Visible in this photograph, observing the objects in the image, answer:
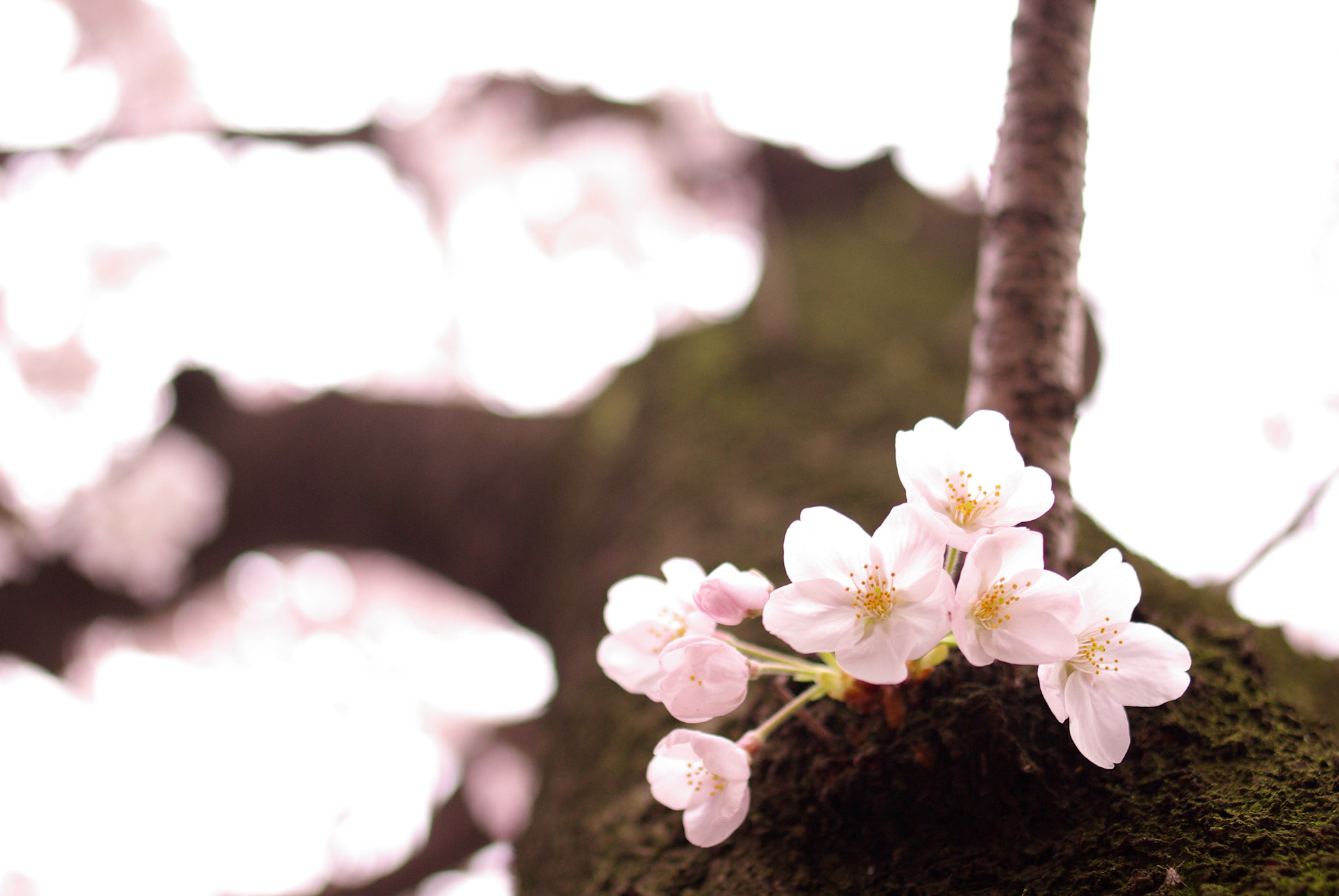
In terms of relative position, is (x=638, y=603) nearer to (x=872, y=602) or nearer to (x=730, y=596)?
(x=730, y=596)

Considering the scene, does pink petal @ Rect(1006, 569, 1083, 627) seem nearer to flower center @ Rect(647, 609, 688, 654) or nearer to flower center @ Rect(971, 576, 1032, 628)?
flower center @ Rect(971, 576, 1032, 628)

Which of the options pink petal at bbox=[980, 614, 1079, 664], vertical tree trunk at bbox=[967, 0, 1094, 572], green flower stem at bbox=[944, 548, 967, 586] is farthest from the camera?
vertical tree trunk at bbox=[967, 0, 1094, 572]

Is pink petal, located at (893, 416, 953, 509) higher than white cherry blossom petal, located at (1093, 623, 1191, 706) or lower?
higher

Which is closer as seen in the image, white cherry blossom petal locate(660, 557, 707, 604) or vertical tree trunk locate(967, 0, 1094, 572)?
white cherry blossom petal locate(660, 557, 707, 604)

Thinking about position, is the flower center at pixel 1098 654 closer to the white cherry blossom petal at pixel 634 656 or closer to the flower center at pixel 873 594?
the flower center at pixel 873 594

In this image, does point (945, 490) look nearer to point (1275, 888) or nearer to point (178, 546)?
point (1275, 888)

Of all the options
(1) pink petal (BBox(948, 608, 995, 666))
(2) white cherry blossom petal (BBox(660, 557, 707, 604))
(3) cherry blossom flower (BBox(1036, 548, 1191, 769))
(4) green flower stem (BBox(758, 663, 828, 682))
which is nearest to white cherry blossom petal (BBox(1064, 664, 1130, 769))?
(3) cherry blossom flower (BBox(1036, 548, 1191, 769))
